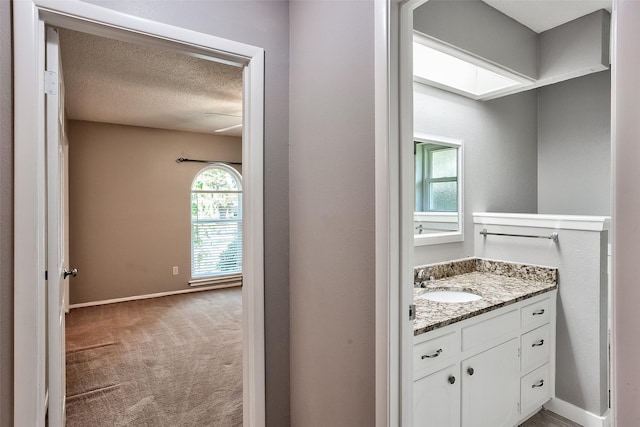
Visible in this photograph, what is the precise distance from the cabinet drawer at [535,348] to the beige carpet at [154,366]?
1.78m

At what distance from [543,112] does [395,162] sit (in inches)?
108

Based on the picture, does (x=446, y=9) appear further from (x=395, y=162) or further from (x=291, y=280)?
(x=291, y=280)

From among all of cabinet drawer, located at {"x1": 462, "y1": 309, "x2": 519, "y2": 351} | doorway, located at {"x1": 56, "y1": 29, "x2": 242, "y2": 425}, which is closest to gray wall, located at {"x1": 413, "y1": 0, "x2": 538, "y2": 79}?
cabinet drawer, located at {"x1": 462, "y1": 309, "x2": 519, "y2": 351}

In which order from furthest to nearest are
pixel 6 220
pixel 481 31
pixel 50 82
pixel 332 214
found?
pixel 481 31 → pixel 332 214 → pixel 50 82 → pixel 6 220

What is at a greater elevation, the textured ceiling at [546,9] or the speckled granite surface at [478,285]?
the textured ceiling at [546,9]

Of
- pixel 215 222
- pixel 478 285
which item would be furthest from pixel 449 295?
pixel 215 222

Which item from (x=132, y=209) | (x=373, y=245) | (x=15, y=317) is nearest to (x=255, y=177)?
(x=373, y=245)

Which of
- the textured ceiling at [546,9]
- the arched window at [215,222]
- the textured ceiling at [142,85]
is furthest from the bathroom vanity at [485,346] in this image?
the arched window at [215,222]

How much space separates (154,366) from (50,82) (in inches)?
96.2

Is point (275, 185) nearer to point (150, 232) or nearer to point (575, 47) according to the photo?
point (575, 47)

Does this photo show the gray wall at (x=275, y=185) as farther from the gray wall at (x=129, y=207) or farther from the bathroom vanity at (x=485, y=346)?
the gray wall at (x=129, y=207)

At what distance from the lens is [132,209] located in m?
5.19

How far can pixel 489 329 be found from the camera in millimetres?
1904

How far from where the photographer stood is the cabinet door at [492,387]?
1.79 meters
